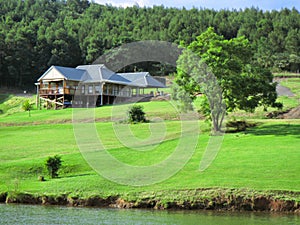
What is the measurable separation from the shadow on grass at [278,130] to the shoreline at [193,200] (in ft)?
48.5

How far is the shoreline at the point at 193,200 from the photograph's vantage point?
24.3 m

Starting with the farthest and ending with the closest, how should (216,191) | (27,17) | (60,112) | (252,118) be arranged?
1. (27,17)
2. (60,112)
3. (252,118)
4. (216,191)

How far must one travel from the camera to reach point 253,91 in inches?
1618

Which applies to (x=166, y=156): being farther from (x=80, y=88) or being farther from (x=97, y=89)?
(x=80, y=88)

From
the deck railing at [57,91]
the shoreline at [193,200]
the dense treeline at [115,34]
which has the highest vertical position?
the dense treeline at [115,34]

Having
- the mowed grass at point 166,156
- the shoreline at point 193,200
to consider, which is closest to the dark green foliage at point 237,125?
the mowed grass at point 166,156

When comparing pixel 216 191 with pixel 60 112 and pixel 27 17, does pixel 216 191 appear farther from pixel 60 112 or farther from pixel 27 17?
pixel 27 17

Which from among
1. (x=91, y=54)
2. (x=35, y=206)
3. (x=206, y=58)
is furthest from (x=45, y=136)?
(x=91, y=54)

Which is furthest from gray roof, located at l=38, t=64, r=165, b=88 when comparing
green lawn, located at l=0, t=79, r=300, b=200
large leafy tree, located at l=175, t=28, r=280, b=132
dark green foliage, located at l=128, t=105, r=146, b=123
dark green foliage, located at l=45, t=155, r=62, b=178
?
dark green foliage, located at l=45, t=155, r=62, b=178

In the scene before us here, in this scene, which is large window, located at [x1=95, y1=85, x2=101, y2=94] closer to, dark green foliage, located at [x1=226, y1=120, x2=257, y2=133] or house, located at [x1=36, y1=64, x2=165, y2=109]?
house, located at [x1=36, y1=64, x2=165, y2=109]

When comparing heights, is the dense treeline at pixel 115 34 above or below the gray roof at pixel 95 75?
above

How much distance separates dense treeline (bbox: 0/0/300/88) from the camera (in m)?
113

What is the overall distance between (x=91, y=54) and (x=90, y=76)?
42041mm

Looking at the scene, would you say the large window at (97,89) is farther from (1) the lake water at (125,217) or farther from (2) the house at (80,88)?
(1) the lake water at (125,217)
